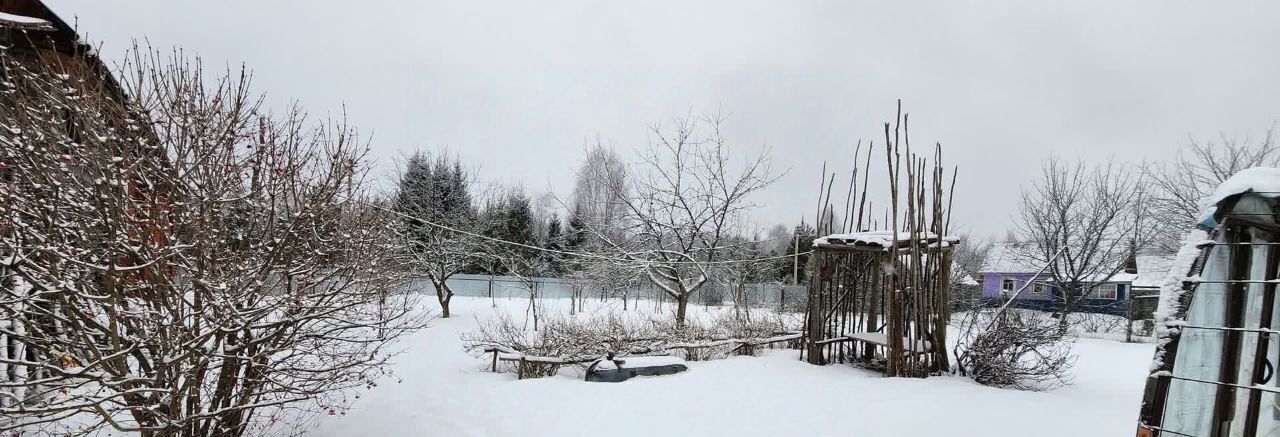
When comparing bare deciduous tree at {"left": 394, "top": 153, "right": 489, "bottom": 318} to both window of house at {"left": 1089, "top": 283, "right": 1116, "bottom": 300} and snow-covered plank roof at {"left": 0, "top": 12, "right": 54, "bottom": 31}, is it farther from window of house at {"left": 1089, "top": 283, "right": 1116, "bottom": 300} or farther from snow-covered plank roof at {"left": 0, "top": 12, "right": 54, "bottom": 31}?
window of house at {"left": 1089, "top": 283, "right": 1116, "bottom": 300}

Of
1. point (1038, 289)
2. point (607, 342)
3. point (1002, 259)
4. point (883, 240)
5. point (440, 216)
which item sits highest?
point (1002, 259)

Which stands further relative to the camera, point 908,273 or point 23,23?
point 908,273

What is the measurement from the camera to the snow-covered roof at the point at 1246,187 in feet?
6.22

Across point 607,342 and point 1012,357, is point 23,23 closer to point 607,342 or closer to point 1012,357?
point 607,342

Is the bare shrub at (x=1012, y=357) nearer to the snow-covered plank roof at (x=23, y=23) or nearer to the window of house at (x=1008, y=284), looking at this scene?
the snow-covered plank roof at (x=23, y=23)

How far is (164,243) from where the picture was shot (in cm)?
339

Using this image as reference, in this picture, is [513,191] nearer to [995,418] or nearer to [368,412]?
[368,412]

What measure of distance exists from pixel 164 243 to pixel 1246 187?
17.3ft

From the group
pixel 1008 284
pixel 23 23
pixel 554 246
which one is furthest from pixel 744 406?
pixel 1008 284

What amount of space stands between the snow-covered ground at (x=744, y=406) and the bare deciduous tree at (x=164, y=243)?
1.42 metres

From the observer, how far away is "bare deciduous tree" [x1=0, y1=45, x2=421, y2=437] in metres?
3.15

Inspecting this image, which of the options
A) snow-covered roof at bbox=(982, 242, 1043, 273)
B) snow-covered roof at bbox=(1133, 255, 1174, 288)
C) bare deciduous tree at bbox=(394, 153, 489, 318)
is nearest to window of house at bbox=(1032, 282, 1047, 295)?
snow-covered roof at bbox=(982, 242, 1043, 273)

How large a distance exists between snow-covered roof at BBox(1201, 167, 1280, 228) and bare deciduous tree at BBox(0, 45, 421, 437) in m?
4.66

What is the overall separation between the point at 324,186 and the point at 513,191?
24.7 m
